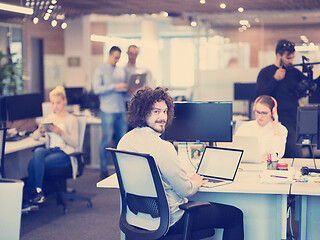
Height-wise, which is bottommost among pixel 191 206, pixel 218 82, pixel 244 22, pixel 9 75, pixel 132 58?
pixel 191 206

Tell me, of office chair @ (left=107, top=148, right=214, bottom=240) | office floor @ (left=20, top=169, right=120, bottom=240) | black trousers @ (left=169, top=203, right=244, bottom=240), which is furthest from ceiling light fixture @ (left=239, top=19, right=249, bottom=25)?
office chair @ (left=107, top=148, right=214, bottom=240)

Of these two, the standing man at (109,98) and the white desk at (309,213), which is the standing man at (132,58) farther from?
the white desk at (309,213)

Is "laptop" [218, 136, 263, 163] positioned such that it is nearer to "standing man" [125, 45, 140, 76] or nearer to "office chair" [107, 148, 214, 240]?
"office chair" [107, 148, 214, 240]

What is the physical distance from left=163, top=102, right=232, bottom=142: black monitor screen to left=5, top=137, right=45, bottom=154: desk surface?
189 centimetres

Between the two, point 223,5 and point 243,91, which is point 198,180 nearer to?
point 243,91

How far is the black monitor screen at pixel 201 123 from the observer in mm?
4086

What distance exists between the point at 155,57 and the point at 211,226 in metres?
13.3

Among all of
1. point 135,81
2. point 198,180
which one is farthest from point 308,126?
point 135,81

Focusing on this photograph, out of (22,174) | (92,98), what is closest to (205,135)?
(22,174)

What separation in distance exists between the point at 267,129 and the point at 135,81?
2.88 m

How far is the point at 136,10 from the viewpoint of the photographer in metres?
10.4

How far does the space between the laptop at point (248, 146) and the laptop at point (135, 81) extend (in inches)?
114

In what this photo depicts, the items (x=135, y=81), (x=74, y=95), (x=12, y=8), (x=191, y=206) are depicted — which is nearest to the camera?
(x=191, y=206)

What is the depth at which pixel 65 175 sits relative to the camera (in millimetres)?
5355
